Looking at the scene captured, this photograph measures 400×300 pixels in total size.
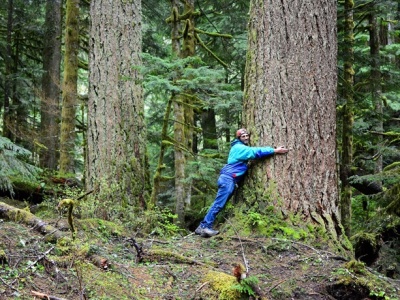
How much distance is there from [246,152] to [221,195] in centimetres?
80

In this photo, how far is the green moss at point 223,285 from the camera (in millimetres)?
3861

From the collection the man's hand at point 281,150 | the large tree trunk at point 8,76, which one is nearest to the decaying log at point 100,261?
the man's hand at point 281,150

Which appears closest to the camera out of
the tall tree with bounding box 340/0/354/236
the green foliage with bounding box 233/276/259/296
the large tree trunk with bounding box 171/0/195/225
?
the green foliage with bounding box 233/276/259/296

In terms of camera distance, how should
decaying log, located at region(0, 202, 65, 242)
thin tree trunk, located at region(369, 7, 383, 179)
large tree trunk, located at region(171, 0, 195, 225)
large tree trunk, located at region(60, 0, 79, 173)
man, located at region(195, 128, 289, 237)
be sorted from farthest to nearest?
large tree trunk, located at region(60, 0, 79, 173) → large tree trunk, located at region(171, 0, 195, 225) → thin tree trunk, located at region(369, 7, 383, 179) → man, located at region(195, 128, 289, 237) → decaying log, located at region(0, 202, 65, 242)

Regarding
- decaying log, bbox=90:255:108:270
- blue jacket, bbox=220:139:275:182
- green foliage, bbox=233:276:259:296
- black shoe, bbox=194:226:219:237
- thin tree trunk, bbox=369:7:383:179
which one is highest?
thin tree trunk, bbox=369:7:383:179

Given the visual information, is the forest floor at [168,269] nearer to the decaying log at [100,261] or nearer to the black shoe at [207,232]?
the decaying log at [100,261]

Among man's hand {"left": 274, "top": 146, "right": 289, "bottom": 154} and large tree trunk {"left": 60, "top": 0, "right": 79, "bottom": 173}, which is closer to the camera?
man's hand {"left": 274, "top": 146, "right": 289, "bottom": 154}

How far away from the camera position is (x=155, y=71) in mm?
7023

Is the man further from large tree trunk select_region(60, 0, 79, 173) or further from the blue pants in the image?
large tree trunk select_region(60, 0, 79, 173)

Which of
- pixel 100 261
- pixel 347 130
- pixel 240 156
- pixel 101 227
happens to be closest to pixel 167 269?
pixel 100 261

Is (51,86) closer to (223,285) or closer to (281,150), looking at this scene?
(281,150)

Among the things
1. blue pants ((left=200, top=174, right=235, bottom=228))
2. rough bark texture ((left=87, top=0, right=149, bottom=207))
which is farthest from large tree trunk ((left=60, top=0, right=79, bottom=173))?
blue pants ((left=200, top=174, right=235, bottom=228))

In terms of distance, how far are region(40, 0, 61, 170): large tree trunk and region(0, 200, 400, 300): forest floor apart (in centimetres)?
752

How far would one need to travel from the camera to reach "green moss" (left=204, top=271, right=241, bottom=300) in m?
3.86
